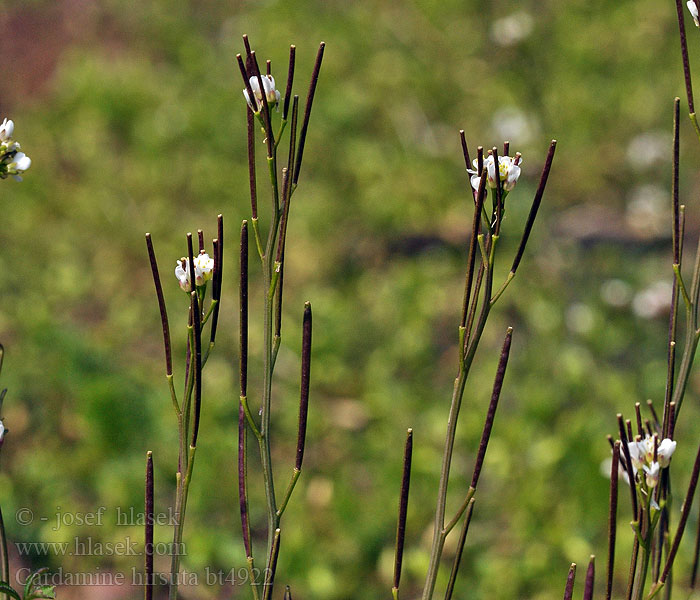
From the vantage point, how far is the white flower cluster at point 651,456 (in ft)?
3.59

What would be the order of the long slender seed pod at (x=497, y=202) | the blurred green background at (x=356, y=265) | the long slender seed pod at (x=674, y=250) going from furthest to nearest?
the blurred green background at (x=356, y=265) < the long slender seed pod at (x=674, y=250) < the long slender seed pod at (x=497, y=202)

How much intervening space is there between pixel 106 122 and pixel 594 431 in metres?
2.92

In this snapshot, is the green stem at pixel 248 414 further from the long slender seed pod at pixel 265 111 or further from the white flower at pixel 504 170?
the white flower at pixel 504 170

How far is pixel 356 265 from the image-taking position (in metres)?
3.49

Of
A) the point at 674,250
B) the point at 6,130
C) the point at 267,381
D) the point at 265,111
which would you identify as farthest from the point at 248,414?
the point at 674,250

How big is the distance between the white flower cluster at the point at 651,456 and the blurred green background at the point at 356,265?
114 centimetres

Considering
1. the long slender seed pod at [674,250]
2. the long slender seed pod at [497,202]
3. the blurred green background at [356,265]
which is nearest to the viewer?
the long slender seed pod at [497,202]

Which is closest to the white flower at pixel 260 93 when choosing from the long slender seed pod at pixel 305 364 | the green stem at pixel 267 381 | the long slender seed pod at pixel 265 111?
the long slender seed pod at pixel 265 111

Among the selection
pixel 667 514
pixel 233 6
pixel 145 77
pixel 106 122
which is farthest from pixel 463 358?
pixel 233 6

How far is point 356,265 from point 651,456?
2443mm

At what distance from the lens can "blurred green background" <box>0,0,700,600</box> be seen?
2359 millimetres

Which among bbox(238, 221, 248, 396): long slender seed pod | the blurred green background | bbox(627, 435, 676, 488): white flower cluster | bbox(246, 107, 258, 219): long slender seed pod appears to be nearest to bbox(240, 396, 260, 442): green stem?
bbox(238, 221, 248, 396): long slender seed pod

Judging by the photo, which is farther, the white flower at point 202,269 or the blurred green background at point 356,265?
the blurred green background at point 356,265

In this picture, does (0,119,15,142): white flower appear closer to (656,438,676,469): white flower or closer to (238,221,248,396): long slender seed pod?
(238,221,248,396): long slender seed pod
